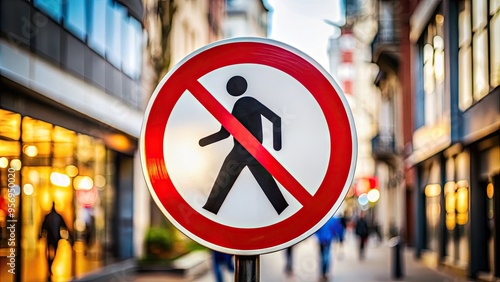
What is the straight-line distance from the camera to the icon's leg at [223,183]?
2146 millimetres

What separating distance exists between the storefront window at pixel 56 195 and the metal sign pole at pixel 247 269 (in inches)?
321

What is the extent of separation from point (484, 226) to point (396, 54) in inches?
717

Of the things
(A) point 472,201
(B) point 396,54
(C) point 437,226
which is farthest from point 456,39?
(B) point 396,54

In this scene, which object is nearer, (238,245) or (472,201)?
(238,245)

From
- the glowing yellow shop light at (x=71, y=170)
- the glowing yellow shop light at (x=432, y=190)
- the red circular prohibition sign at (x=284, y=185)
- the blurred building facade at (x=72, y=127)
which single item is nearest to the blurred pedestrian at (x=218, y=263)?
the blurred building facade at (x=72, y=127)

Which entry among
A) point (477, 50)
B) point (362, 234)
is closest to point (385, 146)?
point (362, 234)

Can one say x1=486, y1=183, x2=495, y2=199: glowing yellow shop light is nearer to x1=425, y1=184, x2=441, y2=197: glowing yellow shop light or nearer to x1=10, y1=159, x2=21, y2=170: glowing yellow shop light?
x1=425, y1=184, x2=441, y2=197: glowing yellow shop light

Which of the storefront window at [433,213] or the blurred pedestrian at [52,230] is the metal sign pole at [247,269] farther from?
the storefront window at [433,213]

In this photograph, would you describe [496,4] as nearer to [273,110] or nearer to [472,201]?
[472,201]

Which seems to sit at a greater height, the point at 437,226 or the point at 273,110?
the point at 273,110

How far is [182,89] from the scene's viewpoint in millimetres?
2264

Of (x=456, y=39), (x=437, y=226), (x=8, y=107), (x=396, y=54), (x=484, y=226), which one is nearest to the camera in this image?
(x=8, y=107)

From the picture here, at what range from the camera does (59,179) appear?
1445 cm

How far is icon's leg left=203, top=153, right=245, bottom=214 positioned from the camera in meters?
2.15
